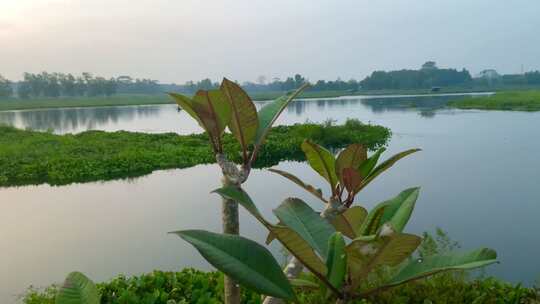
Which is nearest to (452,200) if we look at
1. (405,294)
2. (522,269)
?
(522,269)

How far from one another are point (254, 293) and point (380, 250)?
174cm

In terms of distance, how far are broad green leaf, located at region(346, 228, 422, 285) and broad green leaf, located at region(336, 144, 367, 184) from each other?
227 millimetres

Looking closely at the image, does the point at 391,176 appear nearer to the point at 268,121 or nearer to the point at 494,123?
the point at 268,121

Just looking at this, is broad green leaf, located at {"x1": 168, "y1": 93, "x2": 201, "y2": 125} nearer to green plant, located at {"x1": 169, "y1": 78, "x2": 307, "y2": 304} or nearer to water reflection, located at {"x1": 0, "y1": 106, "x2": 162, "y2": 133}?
green plant, located at {"x1": 169, "y1": 78, "x2": 307, "y2": 304}

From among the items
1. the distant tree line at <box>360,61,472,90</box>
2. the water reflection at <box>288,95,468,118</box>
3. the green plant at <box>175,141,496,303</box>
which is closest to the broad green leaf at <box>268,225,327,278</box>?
the green plant at <box>175,141,496,303</box>

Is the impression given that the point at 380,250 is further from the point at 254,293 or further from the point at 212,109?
the point at 254,293

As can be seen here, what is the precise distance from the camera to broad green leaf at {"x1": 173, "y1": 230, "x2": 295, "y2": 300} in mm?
560

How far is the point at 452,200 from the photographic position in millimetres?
6176

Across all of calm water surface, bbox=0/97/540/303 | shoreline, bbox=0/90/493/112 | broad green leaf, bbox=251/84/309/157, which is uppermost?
shoreline, bbox=0/90/493/112

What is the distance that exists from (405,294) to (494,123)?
15937mm

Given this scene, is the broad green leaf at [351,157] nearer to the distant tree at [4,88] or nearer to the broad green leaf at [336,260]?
the broad green leaf at [336,260]

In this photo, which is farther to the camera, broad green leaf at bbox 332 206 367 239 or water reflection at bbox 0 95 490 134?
water reflection at bbox 0 95 490 134

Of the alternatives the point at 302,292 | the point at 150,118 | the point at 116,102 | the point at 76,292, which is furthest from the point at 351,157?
the point at 116,102

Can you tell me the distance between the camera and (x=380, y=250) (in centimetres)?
56
